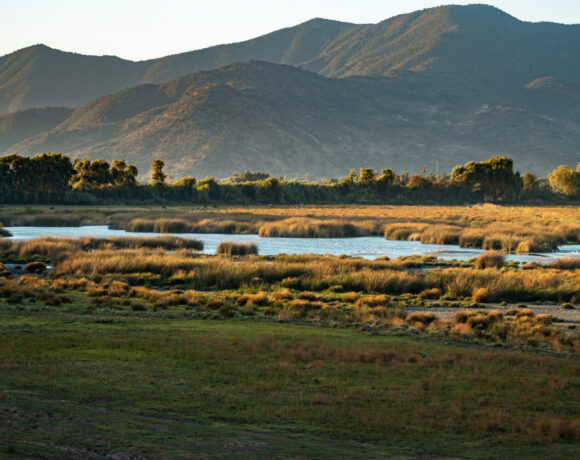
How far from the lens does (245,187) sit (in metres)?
180

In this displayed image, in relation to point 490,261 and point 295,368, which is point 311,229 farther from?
point 295,368

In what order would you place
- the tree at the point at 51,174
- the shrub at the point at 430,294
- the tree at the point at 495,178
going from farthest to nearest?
1. the tree at the point at 495,178
2. the tree at the point at 51,174
3. the shrub at the point at 430,294

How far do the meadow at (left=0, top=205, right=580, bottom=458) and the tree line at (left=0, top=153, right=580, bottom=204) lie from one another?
106827 mm

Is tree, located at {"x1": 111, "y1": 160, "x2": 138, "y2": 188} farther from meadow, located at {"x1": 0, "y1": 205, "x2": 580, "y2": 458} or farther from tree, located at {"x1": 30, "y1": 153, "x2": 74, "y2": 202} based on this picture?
meadow, located at {"x1": 0, "y1": 205, "x2": 580, "y2": 458}

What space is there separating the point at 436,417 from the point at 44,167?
5394 inches

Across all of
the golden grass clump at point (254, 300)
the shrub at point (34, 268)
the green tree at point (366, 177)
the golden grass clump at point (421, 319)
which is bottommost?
the shrub at point (34, 268)

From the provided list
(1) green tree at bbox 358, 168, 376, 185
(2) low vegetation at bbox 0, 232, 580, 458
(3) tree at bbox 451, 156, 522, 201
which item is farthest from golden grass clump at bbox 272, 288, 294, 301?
(1) green tree at bbox 358, 168, 376, 185

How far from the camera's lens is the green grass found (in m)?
14.4

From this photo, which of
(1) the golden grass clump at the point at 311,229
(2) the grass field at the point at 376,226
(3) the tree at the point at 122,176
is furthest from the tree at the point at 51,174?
(1) the golden grass clump at the point at 311,229

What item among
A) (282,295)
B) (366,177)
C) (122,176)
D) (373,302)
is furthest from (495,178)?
(373,302)

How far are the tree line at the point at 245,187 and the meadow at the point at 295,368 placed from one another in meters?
107

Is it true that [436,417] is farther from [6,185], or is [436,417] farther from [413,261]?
[6,185]

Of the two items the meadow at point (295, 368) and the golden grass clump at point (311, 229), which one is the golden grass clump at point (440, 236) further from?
the meadow at point (295, 368)

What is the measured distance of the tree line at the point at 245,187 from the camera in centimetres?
14600
